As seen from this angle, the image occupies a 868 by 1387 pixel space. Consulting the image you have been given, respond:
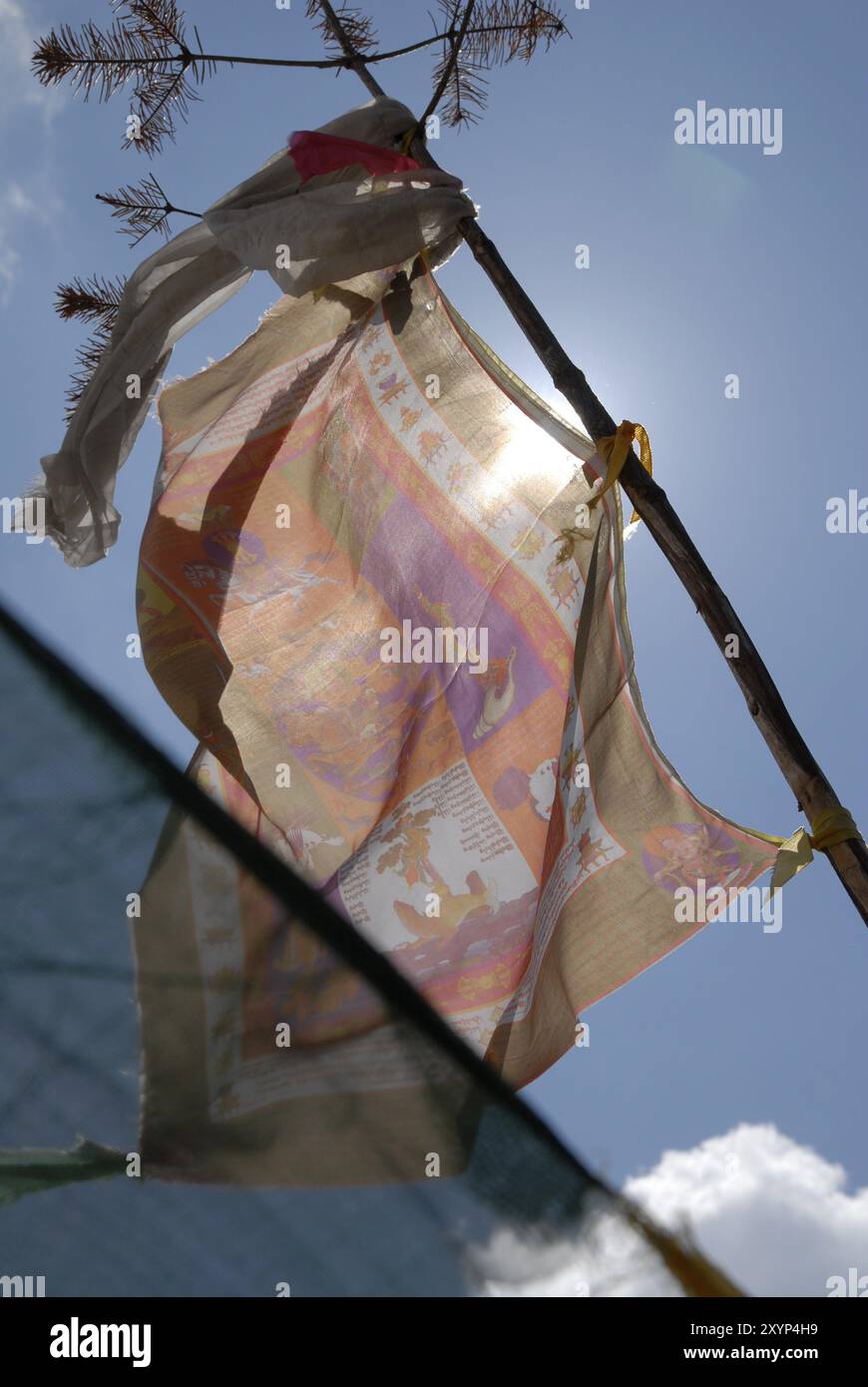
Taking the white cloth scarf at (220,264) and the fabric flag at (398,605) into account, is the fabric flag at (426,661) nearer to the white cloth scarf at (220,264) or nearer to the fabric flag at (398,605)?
the fabric flag at (398,605)

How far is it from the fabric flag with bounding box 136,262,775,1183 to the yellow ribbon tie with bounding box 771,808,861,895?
66 mm

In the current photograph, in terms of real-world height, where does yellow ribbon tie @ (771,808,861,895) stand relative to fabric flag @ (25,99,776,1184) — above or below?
below

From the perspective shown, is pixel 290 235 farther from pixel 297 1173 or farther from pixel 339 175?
pixel 297 1173

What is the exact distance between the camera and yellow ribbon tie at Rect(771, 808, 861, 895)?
2.00 metres

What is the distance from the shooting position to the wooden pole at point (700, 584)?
2049mm

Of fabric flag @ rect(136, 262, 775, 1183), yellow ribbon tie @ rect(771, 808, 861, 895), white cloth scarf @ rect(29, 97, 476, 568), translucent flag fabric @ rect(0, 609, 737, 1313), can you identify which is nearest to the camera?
translucent flag fabric @ rect(0, 609, 737, 1313)

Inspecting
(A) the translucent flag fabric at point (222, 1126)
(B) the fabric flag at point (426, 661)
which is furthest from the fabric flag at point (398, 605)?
(A) the translucent flag fabric at point (222, 1126)

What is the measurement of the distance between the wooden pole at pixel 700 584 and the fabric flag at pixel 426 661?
73 mm

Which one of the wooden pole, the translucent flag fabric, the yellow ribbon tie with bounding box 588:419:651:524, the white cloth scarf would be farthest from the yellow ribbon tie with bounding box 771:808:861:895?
the white cloth scarf

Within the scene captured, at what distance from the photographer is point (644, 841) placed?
2.27 metres

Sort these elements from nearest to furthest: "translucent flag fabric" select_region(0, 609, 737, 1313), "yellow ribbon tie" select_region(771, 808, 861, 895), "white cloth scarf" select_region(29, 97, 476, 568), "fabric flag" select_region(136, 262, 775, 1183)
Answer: "translucent flag fabric" select_region(0, 609, 737, 1313)
"yellow ribbon tie" select_region(771, 808, 861, 895)
"fabric flag" select_region(136, 262, 775, 1183)
"white cloth scarf" select_region(29, 97, 476, 568)

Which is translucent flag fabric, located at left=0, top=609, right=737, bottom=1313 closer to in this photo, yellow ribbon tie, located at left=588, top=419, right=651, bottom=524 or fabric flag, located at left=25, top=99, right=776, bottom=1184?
fabric flag, located at left=25, top=99, right=776, bottom=1184
